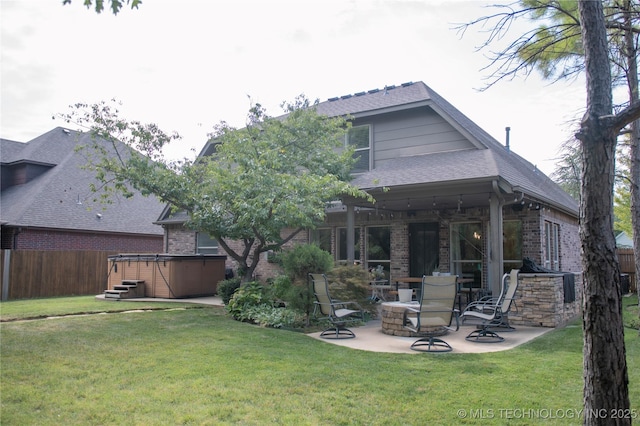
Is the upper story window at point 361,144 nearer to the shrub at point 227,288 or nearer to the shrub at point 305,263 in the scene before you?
the shrub at point 227,288

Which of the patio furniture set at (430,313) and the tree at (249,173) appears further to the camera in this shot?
the tree at (249,173)

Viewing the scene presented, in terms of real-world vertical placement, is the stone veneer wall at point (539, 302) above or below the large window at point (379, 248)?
below

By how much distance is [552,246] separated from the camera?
13297mm

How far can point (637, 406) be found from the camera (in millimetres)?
4270

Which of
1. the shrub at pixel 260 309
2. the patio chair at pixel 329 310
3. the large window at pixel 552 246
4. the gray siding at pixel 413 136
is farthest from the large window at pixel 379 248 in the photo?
the patio chair at pixel 329 310

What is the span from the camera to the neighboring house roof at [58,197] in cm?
1873

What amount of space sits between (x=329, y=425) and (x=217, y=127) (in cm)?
1005

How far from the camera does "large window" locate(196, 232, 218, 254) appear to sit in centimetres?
1788

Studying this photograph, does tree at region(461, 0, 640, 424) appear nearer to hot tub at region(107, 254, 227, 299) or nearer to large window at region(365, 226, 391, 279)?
large window at region(365, 226, 391, 279)

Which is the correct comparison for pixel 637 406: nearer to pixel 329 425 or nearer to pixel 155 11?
→ pixel 329 425

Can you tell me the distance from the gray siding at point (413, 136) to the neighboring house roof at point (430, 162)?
0.25m

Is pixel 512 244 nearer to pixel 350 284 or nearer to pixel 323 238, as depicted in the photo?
pixel 350 284

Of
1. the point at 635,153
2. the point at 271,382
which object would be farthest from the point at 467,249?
the point at 271,382

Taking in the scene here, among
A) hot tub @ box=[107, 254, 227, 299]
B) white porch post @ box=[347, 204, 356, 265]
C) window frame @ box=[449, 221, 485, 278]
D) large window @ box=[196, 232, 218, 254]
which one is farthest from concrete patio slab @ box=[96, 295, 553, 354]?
large window @ box=[196, 232, 218, 254]
